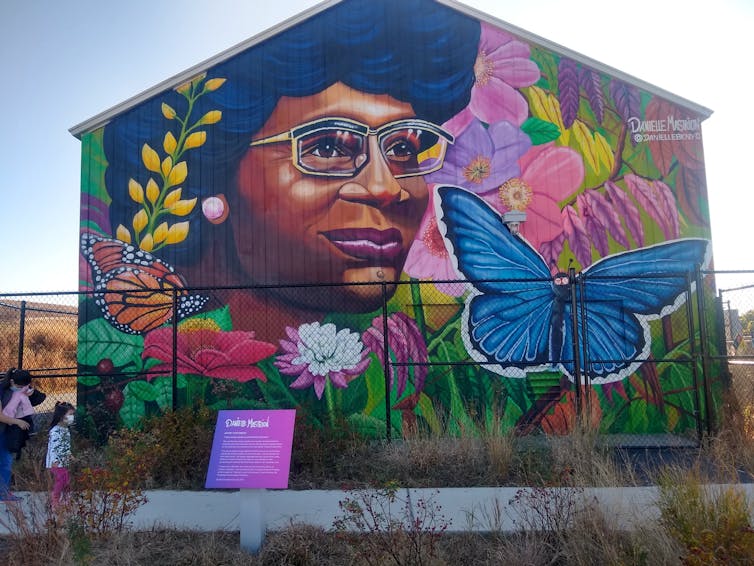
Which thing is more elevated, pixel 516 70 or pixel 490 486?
pixel 516 70

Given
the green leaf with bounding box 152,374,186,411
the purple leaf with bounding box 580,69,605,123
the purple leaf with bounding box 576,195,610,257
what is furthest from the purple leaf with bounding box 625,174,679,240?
the green leaf with bounding box 152,374,186,411

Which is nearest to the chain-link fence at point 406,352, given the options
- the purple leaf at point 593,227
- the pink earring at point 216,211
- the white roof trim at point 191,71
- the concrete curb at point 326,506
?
the purple leaf at point 593,227

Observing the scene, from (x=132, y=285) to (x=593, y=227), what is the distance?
8229 mm

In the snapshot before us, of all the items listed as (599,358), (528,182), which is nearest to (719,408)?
(599,358)

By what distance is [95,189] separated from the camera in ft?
36.9

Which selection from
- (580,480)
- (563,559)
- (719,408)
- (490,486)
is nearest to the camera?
(563,559)

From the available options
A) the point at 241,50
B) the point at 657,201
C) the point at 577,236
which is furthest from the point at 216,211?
the point at 657,201

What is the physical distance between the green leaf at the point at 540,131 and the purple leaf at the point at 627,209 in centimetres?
129

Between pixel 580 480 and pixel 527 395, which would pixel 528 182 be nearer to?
pixel 527 395

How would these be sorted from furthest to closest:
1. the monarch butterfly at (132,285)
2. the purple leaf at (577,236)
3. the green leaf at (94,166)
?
the green leaf at (94,166), the monarch butterfly at (132,285), the purple leaf at (577,236)

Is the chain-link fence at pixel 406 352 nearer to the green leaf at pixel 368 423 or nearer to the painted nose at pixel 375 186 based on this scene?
the green leaf at pixel 368 423

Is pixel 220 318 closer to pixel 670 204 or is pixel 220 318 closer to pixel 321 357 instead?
pixel 321 357

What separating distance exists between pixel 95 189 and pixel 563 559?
32.7 ft

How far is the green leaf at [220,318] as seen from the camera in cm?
1088
